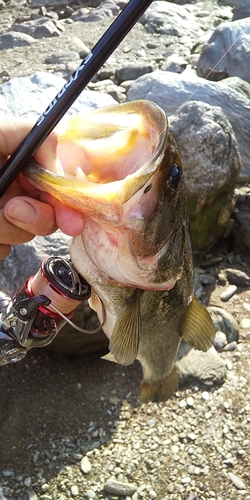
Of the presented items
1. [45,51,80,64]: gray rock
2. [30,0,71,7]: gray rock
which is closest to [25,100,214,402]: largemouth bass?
[45,51,80,64]: gray rock

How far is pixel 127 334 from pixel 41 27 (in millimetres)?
9716

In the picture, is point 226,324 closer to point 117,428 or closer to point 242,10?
point 117,428

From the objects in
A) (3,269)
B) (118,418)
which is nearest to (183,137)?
(3,269)

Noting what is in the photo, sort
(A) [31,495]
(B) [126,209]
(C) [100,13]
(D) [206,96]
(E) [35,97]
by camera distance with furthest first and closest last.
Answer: (C) [100,13], (D) [206,96], (E) [35,97], (A) [31,495], (B) [126,209]

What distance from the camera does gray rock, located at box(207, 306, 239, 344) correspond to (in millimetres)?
4711

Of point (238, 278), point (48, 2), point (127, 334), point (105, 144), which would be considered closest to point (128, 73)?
point (238, 278)

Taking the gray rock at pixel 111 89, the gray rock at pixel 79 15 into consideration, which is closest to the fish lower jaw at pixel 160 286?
the gray rock at pixel 111 89

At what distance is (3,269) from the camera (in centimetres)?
413

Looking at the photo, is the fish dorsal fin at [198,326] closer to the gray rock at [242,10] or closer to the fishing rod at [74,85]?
the fishing rod at [74,85]

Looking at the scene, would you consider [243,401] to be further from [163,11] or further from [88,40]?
[163,11]

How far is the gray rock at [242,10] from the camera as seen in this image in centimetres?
1056

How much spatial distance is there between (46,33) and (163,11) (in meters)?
2.11

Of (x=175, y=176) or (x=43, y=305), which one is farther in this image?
(x=43, y=305)

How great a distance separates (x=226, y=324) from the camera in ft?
15.6
